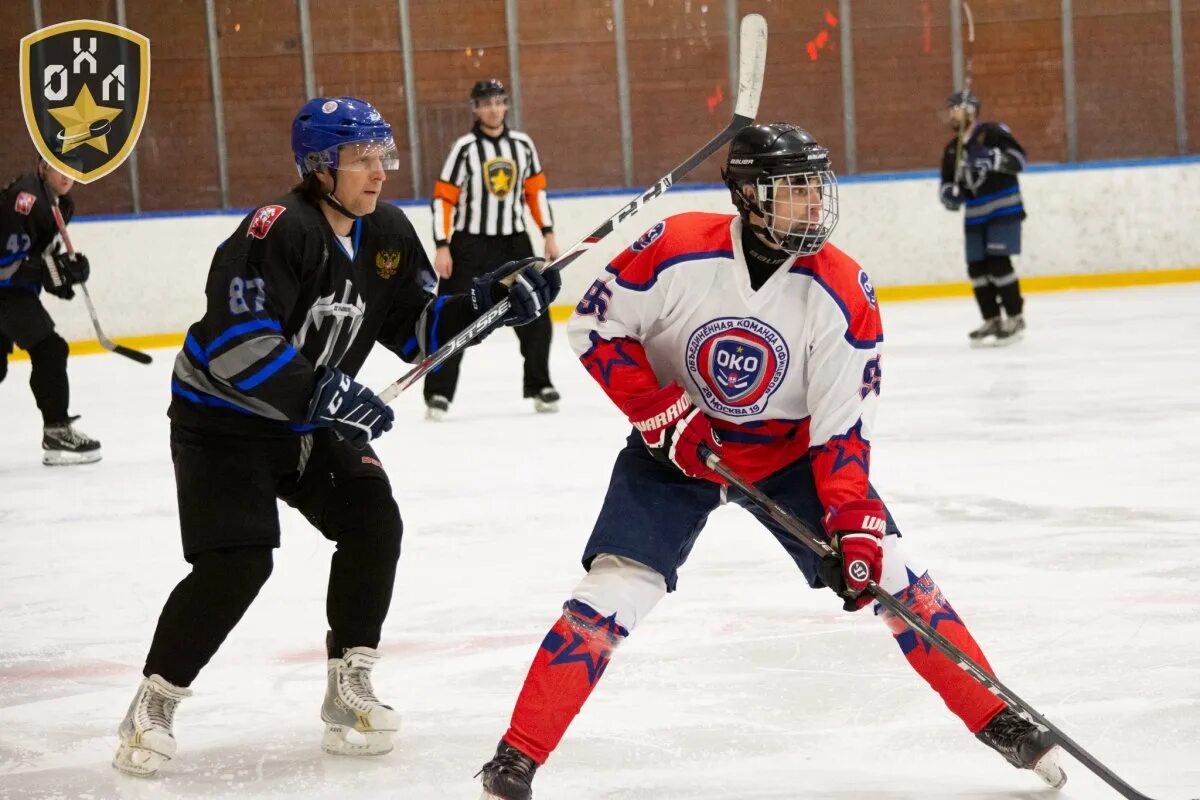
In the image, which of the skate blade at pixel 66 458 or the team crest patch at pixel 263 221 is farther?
the skate blade at pixel 66 458

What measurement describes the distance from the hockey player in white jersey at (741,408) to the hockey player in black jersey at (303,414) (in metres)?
0.36

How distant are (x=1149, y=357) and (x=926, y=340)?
138 centimetres

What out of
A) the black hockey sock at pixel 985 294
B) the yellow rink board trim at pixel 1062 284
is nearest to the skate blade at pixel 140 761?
the black hockey sock at pixel 985 294

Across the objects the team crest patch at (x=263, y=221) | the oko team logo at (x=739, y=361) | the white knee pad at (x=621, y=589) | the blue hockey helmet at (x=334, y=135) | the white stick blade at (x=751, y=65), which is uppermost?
the white stick blade at (x=751, y=65)

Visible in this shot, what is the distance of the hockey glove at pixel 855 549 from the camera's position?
2062mm

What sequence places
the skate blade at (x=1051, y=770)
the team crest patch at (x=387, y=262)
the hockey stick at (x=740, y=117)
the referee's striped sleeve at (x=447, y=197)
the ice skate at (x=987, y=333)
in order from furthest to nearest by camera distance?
the ice skate at (x=987, y=333) < the referee's striped sleeve at (x=447, y=197) < the hockey stick at (x=740, y=117) < the team crest patch at (x=387, y=262) < the skate blade at (x=1051, y=770)

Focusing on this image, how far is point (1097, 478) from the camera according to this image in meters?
4.33

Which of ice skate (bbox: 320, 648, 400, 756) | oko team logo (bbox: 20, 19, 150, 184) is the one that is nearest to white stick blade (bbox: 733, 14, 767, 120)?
ice skate (bbox: 320, 648, 400, 756)

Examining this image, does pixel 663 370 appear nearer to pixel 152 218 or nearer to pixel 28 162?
pixel 152 218

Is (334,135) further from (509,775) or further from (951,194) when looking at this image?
(951,194)

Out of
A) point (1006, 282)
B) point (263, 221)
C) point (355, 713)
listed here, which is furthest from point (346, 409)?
point (1006, 282)

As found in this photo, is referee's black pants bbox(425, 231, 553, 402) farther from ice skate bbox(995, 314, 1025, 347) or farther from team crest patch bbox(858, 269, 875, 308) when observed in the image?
team crest patch bbox(858, 269, 875, 308)

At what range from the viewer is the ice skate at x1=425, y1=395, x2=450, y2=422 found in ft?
20.3

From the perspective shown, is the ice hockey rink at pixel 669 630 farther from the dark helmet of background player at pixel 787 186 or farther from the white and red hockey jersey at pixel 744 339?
the dark helmet of background player at pixel 787 186
